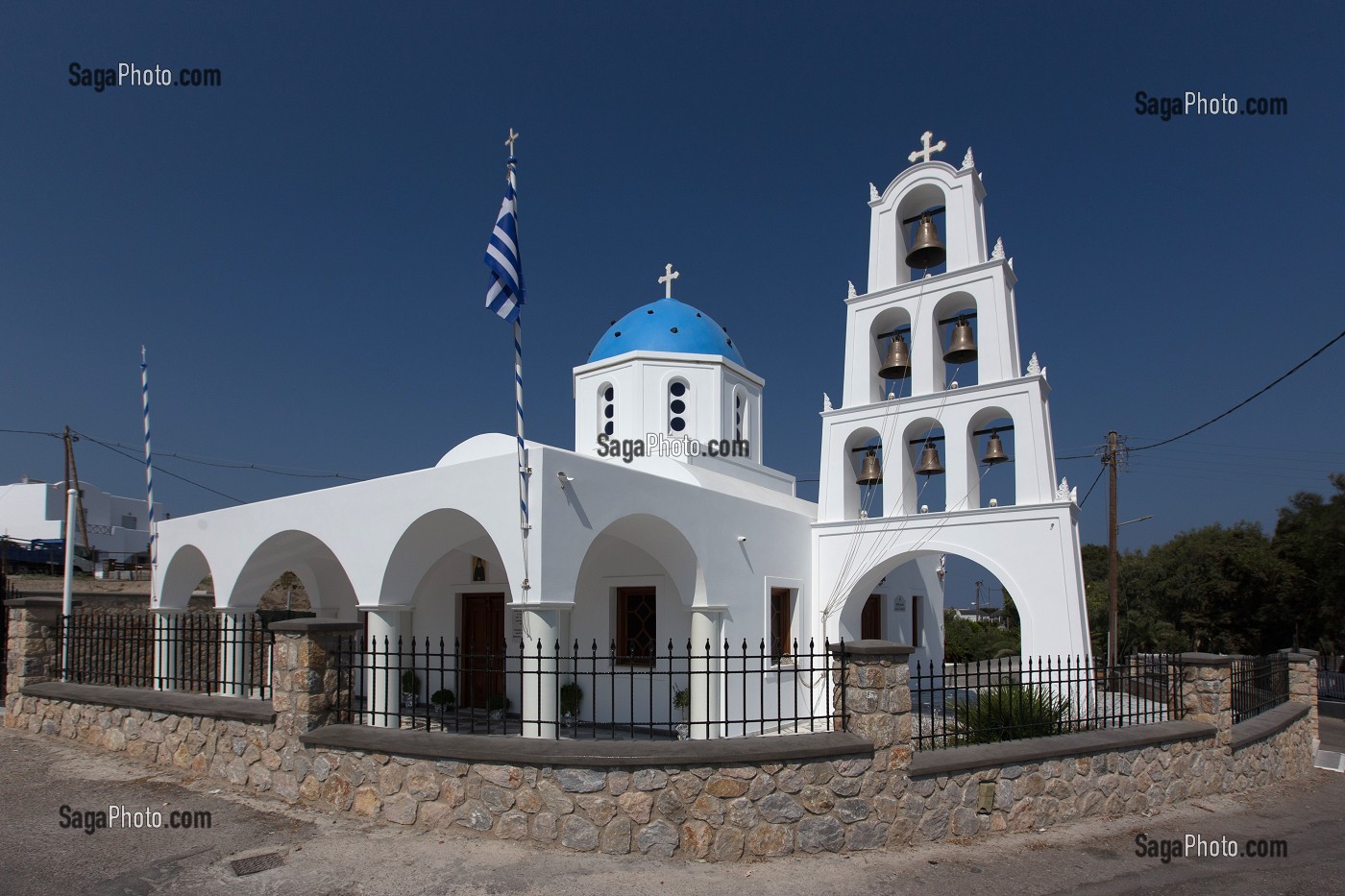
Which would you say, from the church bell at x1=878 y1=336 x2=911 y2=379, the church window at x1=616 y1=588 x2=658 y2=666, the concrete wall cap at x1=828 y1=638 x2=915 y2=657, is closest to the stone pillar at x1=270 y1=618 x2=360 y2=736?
the concrete wall cap at x1=828 y1=638 x2=915 y2=657

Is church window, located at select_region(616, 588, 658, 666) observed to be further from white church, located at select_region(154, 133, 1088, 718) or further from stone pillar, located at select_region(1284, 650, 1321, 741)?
stone pillar, located at select_region(1284, 650, 1321, 741)

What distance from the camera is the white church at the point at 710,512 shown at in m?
10.1

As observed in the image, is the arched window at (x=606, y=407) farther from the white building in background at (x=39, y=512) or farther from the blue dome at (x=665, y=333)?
the white building in background at (x=39, y=512)

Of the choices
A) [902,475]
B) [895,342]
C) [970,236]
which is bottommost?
[902,475]

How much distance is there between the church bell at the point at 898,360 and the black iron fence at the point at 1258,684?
6274 millimetres

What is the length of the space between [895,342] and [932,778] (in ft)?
29.0

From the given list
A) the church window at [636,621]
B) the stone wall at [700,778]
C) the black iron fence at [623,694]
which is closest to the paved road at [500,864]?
the stone wall at [700,778]

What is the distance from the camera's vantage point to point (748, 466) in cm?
1686

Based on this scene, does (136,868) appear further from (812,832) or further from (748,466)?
(748,466)

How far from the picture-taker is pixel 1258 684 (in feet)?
32.6

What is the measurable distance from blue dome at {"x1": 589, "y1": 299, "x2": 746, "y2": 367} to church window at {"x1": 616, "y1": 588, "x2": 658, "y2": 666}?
17.0ft

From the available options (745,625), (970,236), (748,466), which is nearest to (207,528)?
(745,625)

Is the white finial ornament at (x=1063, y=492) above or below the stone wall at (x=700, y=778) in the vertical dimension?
above

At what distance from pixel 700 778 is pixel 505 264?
206 inches
